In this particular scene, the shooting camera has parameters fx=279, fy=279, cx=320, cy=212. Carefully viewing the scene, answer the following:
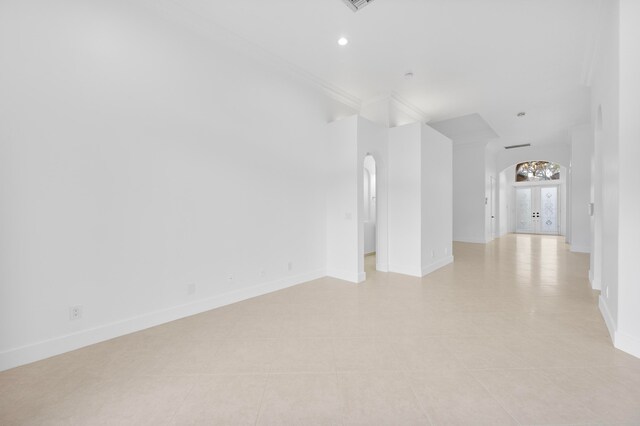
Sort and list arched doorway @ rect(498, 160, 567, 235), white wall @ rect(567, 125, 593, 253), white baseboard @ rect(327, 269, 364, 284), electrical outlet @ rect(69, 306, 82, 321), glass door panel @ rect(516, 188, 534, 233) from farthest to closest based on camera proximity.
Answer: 1. glass door panel @ rect(516, 188, 534, 233)
2. arched doorway @ rect(498, 160, 567, 235)
3. white wall @ rect(567, 125, 593, 253)
4. white baseboard @ rect(327, 269, 364, 284)
5. electrical outlet @ rect(69, 306, 82, 321)

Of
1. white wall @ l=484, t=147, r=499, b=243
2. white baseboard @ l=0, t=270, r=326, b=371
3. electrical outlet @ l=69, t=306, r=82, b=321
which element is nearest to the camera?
white baseboard @ l=0, t=270, r=326, b=371

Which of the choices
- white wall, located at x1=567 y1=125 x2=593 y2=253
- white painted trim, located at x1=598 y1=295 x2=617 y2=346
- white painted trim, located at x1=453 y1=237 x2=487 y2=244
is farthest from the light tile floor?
white painted trim, located at x1=453 y1=237 x2=487 y2=244

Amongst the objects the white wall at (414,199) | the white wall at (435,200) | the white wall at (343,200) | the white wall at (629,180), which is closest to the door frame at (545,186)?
the white wall at (435,200)

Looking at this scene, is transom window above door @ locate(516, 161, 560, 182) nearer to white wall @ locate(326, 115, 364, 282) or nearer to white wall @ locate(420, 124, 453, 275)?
white wall @ locate(420, 124, 453, 275)

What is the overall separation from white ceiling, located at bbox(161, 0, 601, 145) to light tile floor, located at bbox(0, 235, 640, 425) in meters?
3.46

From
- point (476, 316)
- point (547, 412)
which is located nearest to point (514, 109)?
point (476, 316)

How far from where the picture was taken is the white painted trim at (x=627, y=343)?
2289 millimetres

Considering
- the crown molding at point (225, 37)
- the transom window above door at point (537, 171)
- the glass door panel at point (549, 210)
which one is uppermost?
the crown molding at point (225, 37)

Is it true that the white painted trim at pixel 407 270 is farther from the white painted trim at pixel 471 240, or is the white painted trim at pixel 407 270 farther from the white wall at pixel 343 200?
the white painted trim at pixel 471 240

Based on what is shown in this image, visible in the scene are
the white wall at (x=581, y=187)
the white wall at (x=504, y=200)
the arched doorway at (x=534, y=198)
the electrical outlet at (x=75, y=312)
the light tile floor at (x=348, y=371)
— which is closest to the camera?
the light tile floor at (x=348, y=371)

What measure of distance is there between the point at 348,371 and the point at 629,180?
2824 mm

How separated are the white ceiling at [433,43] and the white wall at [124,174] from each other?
2.35ft

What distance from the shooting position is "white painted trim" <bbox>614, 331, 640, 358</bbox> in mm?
2289

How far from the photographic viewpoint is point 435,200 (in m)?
5.54
